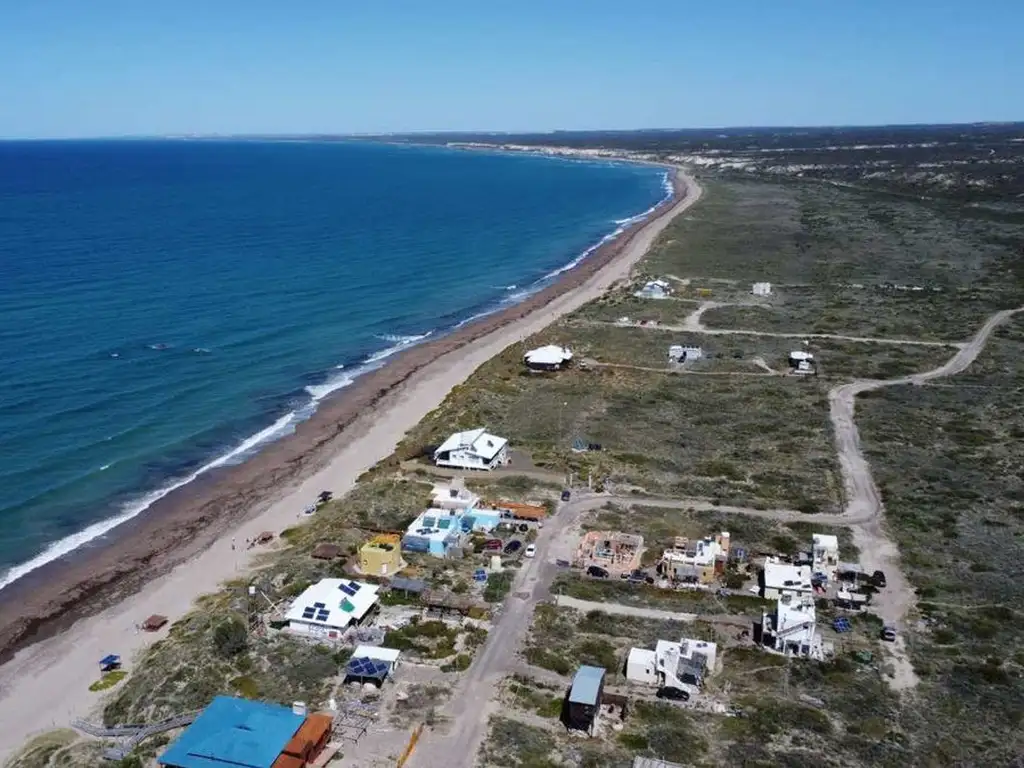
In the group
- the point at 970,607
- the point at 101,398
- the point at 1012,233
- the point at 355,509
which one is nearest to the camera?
the point at 970,607

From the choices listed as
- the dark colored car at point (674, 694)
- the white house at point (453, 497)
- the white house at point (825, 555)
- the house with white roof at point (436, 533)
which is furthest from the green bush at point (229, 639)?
the white house at point (825, 555)

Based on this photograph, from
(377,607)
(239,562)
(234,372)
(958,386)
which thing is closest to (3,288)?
(234,372)

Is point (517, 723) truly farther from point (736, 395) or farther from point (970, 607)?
point (736, 395)

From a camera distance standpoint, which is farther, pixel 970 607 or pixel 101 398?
pixel 101 398

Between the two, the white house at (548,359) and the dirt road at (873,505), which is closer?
the dirt road at (873,505)

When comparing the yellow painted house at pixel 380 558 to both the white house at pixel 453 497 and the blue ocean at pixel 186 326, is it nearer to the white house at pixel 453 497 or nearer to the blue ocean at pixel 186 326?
the white house at pixel 453 497

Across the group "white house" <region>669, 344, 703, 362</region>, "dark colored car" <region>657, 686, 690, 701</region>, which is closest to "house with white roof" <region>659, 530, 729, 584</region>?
"dark colored car" <region>657, 686, 690, 701</region>

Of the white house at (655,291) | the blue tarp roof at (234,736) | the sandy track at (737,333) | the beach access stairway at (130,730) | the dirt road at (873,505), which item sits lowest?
the beach access stairway at (130,730)
